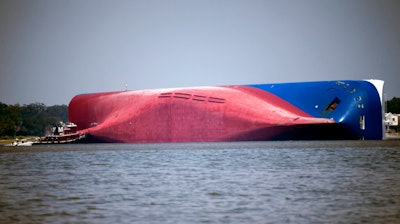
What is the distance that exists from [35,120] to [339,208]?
148687 millimetres

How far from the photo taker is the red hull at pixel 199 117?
74.6 m

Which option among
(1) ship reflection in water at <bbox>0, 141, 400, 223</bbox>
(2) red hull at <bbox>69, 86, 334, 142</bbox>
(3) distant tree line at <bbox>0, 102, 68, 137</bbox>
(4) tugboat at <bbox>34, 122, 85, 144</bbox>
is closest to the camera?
(1) ship reflection in water at <bbox>0, 141, 400, 223</bbox>

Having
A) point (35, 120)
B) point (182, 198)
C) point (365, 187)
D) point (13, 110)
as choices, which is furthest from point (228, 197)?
point (35, 120)

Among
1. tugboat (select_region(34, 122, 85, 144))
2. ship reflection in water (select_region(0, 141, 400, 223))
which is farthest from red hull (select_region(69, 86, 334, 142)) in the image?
ship reflection in water (select_region(0, 141, 400, 223))

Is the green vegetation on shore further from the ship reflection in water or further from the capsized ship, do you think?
the ship reflection in water

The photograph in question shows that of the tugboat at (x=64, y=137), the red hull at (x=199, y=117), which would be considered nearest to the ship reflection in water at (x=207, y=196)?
the red hull at (x=199, y=117)

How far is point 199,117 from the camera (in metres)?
78.2

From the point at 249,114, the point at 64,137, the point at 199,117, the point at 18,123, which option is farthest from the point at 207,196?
the point at 18,123

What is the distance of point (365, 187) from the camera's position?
19.4 m

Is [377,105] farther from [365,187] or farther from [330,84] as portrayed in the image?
[365,187]

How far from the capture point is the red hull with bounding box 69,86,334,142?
74562mm

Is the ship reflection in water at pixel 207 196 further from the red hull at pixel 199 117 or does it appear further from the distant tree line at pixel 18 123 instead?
the distant tree line at pixel 18 123

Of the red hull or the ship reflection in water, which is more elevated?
the red hull

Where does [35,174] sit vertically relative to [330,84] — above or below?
below
